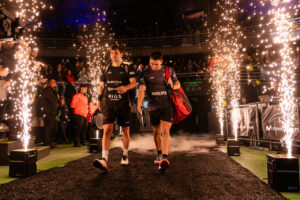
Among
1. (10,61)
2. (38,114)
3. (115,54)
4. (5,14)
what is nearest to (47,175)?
Result: (115,54)

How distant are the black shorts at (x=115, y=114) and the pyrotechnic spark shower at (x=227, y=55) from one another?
4.73 metres

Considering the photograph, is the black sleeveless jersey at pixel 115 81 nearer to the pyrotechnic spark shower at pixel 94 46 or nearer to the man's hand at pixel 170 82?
the man's hand at pixel 170 82

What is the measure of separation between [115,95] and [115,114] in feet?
1.08

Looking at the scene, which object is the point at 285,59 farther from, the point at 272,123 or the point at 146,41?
the point at 146,41


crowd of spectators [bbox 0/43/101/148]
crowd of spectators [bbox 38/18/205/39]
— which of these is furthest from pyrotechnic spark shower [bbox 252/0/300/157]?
crowd of spectators [bbox 38/18/205/39]

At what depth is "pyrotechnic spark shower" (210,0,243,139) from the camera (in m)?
10.5

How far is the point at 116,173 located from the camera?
289 centimetres

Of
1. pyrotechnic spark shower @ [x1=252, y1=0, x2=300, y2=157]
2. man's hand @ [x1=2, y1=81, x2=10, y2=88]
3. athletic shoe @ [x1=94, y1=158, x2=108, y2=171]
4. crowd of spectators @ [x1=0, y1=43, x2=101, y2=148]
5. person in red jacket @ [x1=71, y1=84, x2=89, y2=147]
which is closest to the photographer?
athletic shoe @ [x1=94, y1=158, x2=108, y2=171]

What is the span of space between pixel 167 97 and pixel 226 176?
1525 mm

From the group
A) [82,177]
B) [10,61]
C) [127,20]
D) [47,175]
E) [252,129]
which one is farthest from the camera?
[127,20]

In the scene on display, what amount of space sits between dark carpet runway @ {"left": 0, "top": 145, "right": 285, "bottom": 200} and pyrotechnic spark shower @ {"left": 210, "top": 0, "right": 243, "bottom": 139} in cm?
462

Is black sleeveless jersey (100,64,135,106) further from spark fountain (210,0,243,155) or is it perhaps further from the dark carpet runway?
spark fountain (210,0,243,155)

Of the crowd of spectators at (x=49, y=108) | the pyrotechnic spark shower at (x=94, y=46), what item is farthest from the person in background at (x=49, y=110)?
the pyrotechnic spark shower at (x=94, y=46)

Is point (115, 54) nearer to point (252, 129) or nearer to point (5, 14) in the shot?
point (5, 14)
